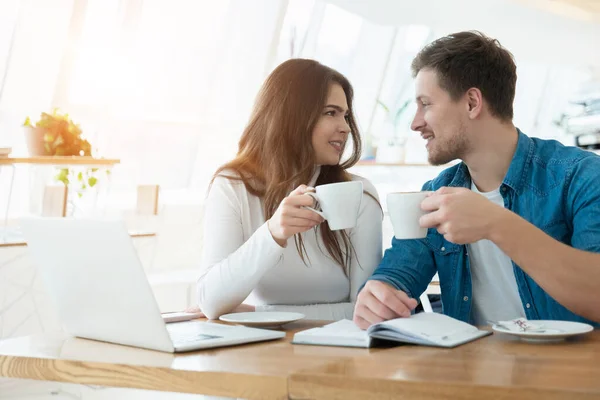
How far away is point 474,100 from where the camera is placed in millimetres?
1896

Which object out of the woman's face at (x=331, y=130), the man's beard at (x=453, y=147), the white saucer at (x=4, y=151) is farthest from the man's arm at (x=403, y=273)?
the white saucer at (x=4, y=151)

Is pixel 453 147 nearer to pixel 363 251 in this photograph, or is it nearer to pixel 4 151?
pixel 363 251

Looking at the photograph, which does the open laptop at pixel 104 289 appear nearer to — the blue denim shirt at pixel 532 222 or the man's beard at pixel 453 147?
the blue denim shirt at pixel 532 222

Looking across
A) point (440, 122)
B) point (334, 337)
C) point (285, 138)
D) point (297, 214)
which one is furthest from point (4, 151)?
point (334, 337)

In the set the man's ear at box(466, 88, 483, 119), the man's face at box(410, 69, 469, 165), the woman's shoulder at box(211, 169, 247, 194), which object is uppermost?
the man's ear at box(466, 88, 483, 119)

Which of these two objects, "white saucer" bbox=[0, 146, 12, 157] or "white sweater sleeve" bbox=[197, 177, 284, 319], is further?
"white saucer" bbox=[0, 146, 12, 157]

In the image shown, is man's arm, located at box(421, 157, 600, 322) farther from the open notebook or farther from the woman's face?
the woman's face

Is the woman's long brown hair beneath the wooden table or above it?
above

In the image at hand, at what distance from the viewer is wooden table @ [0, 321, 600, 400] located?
910mm

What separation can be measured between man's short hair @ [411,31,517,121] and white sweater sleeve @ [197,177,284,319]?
23.6 inches

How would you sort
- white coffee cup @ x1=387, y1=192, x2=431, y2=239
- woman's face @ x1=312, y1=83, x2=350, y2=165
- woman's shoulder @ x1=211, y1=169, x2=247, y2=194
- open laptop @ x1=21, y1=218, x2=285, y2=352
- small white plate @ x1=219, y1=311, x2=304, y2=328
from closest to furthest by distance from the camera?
open laptop @ x1=21, y1=218, x2=285, y2=352
white coffee cup @ x1=387, y1=192, x2=431, y2=239
small white plate @ x1=219, y1=311, x2=304, y2=328
woman's shoulder @ x1=211, y1=169, x2=247, y2=194
woman's face @ x1=312, y1=83, x2=350, y2=165

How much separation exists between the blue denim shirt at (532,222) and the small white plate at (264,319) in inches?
10.7

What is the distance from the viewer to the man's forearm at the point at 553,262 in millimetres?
1330

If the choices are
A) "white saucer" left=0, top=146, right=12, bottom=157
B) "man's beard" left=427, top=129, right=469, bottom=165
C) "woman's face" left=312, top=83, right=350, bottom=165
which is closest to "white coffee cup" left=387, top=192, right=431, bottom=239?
"man's beard" left=427, top=129, right=469, bottom=165
